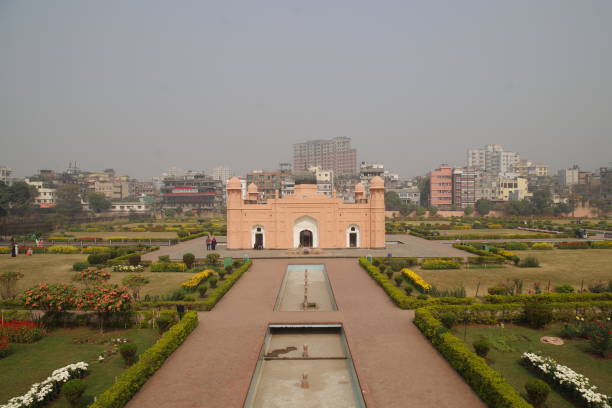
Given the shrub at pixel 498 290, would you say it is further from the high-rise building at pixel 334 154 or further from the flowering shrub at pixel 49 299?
the high-rise building at pixel 334 154

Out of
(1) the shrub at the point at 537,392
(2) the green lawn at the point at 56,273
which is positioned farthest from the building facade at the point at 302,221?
(1) the shrub at the point at 537,392

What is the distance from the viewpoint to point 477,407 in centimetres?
922

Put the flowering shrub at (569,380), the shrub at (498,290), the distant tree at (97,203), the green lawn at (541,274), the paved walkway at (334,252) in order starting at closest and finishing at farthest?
the flowering shrub at (569,380)
the shrub at (498,290)
the green lawn at (541,274)
the paved walkway at (334,252)
the distant tree at (97,203)

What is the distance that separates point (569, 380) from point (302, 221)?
89.4ft

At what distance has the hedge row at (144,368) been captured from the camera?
29.2ft

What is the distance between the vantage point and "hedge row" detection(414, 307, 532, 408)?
874cm

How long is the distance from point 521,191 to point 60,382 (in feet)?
345

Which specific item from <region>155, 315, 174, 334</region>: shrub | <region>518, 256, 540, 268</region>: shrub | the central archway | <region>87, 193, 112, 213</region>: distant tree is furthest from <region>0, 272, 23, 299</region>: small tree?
<region>87, 193, 112, 213</region>: distant tree

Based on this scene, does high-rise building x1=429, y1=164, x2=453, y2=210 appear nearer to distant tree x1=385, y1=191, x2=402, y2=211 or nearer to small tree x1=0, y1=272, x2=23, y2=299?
distant tree x1=385, y1=191, x2=402, y2=211

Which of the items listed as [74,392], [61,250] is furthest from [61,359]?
[61,250]

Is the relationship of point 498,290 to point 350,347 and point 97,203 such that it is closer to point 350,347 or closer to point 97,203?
point 350,347

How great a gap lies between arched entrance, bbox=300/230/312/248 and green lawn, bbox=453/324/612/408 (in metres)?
21.9

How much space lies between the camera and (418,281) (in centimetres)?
2073

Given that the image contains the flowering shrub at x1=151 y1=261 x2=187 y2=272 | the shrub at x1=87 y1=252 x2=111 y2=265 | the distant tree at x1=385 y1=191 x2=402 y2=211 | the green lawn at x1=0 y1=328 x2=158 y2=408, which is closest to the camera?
the green lawn at x1=0 y1=328 x2=158 y2=408
